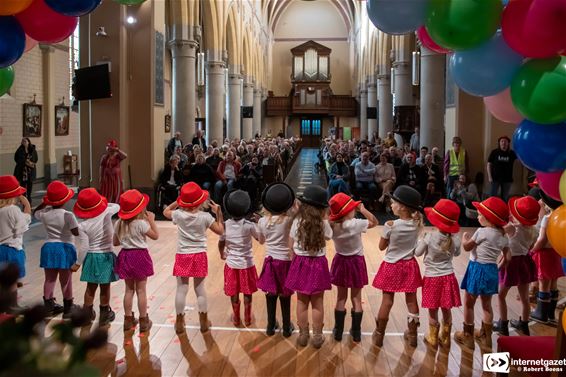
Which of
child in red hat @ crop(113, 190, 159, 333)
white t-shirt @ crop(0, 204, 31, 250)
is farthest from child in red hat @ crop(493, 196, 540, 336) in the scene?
white t-shirt @ crop(0, 204, 31, 250)

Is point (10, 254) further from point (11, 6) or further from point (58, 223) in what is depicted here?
point (11, 6)

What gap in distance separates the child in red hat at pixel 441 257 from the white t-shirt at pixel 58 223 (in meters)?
3.00

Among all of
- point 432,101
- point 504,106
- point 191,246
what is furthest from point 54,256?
point 432,101

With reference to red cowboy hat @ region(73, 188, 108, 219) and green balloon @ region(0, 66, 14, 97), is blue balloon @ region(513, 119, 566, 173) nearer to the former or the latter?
red cowboy hat @ region(73, 188, 108, 219)

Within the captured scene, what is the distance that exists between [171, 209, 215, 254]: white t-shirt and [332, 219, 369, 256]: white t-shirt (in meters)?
1.09

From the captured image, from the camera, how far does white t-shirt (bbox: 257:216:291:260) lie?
15.3ft

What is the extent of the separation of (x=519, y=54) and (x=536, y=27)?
0.36m

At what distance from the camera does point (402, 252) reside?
4555mm

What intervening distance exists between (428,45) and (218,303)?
128 inches

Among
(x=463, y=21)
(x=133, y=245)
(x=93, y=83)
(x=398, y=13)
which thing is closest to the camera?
(x=463, y=21)

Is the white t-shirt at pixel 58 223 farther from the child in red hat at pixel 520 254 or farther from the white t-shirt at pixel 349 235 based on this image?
the child in red hat at pixel 520 254

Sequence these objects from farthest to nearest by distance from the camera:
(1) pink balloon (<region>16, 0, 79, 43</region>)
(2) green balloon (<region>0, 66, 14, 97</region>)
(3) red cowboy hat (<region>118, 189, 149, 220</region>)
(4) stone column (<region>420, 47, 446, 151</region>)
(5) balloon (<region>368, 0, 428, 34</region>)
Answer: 1. (4) stone column (<region>420, 47, 446, 151</region>)
2. (3) red cowboy hat (<region>118, 189, 149, 220</region>)
3. (2) green balloon (<region>0, 66, 14, 97</region>)
4. (1) pink balloon (<region>16, 0, 79, 43</region>)
5. (5) balloon (<region>368, 0, 428, 34</region>)

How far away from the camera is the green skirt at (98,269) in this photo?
15.8 ft

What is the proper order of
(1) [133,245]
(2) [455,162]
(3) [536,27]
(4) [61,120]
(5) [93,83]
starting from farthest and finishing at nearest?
(4) [61,120] → (5) [93,83] → (2) [455,162] → (1) [133,245] → (3) [536,27]
